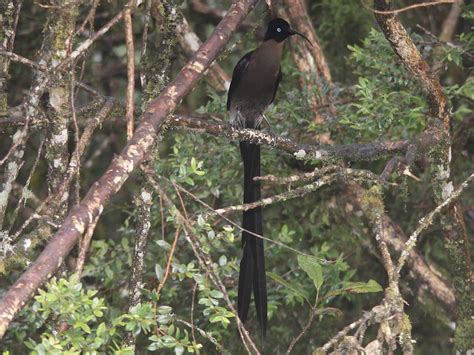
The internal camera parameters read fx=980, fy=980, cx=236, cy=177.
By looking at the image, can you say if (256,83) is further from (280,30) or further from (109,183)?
(109,183)

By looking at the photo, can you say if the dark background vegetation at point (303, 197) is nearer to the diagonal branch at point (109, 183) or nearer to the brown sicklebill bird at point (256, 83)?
the brown sicklebill bird at point (256, 83)

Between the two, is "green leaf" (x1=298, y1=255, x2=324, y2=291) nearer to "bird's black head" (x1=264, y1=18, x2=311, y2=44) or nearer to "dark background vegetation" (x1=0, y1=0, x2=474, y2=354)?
"dark background vegetation" (x1=0, y1=0, x2=474, y2=354)

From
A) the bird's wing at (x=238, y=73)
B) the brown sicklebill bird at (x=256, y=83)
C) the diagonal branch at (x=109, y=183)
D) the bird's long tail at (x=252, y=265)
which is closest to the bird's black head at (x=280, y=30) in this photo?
the brown sicklebill bird at (x=256, y=83)

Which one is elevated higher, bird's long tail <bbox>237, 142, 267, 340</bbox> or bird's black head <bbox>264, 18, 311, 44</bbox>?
bird's black head <bbox>264, 18, 311, 44</bbox>

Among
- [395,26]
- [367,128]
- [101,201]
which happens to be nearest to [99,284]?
[367,128]

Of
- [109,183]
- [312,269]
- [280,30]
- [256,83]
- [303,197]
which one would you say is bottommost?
[312,269]

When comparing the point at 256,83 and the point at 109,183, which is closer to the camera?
the point at 109,183

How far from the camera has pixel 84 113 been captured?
9.70 ft

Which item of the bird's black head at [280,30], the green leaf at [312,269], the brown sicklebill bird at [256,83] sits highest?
the bird's black head at [280,30]

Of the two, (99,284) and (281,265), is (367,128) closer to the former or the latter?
(281,265)

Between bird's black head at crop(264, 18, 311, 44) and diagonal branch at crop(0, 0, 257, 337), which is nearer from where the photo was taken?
diagonal branch at crop(0, 0, 257, 337)

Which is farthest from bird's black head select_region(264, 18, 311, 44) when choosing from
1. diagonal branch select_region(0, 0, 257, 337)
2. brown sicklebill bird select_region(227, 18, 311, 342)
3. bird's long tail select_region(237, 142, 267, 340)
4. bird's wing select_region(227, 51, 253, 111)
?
A: diagonal branch select_region(0, 0, 257, 337)

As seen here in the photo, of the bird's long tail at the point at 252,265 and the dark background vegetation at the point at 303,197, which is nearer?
the bird's long tail at the point at 252,265


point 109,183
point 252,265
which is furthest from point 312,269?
point 109,183
